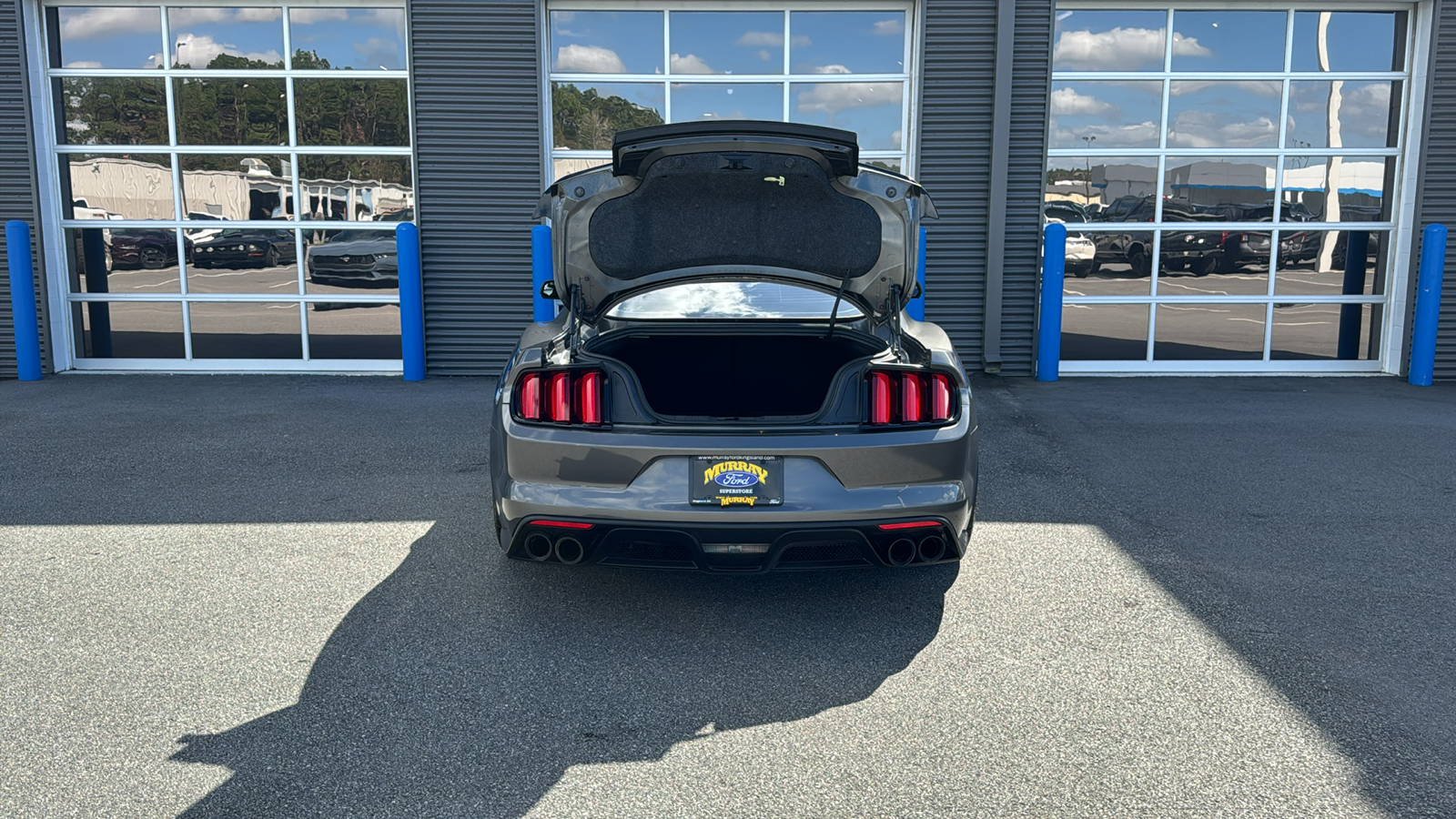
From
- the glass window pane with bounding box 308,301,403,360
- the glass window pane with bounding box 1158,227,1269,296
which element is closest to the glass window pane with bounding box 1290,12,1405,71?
the glass window pane with bounding box 1158,227,1269,296

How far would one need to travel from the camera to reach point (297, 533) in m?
5.04

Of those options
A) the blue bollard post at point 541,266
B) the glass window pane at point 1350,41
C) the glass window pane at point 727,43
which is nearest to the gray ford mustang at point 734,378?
the blue bollard post at point 541,266

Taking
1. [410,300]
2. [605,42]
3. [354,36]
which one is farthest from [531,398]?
[354,36]

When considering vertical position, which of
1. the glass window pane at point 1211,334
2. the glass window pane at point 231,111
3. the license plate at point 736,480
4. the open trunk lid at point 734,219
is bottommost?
the glass window pane at point 1211,334

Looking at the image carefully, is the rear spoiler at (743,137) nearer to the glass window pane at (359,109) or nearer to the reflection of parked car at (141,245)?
the glass window pane at (359,109)

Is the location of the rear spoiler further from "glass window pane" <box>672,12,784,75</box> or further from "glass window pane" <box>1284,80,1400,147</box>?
"glass window pane" <box>1284,80,1400,147</box>

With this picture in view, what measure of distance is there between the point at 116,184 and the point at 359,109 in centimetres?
246

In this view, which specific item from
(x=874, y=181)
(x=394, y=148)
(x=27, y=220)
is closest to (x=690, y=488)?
(x=874, y=181)

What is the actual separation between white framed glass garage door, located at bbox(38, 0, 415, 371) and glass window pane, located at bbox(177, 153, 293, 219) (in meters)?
0.01

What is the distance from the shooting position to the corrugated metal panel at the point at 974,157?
9.57 metres

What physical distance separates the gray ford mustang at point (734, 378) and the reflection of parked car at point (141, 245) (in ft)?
23.6

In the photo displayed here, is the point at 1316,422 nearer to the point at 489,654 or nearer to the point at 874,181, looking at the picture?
the point at 874,181

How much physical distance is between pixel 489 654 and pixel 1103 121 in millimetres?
8376

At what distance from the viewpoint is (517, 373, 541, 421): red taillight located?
12.3 ft
